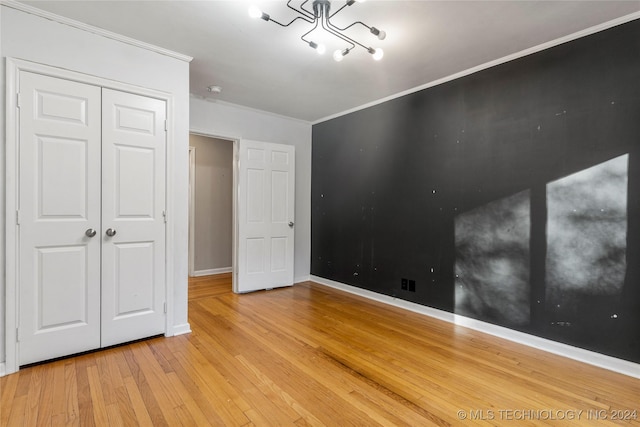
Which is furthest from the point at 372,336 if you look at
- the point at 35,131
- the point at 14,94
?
the point at 14,94

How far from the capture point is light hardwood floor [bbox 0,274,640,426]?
5.92 feet

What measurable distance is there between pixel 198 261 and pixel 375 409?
14.5 ft

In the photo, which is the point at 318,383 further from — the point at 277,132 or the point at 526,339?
the point at 277,132

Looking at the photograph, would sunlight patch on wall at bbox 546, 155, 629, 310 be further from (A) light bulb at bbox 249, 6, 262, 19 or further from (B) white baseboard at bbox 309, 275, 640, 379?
(A) light bulb at bbox 249, 6, 262, 19

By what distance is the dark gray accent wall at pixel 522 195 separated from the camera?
2357mm

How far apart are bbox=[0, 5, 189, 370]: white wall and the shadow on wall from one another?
2825 millimetres

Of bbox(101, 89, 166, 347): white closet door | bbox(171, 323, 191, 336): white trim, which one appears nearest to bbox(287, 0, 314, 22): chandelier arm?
bbox(101, 89, 166, 347): white closet door

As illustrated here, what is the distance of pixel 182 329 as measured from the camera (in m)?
2.96

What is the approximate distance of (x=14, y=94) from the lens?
2.21 m

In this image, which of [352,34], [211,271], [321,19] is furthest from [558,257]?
[211,271]

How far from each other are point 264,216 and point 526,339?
3.39 m

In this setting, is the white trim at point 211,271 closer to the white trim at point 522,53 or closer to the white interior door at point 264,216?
the white interior door at point 264,216

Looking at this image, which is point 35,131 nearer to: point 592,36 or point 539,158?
point 539,158

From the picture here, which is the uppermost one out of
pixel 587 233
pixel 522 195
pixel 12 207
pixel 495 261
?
pixel 522 195
